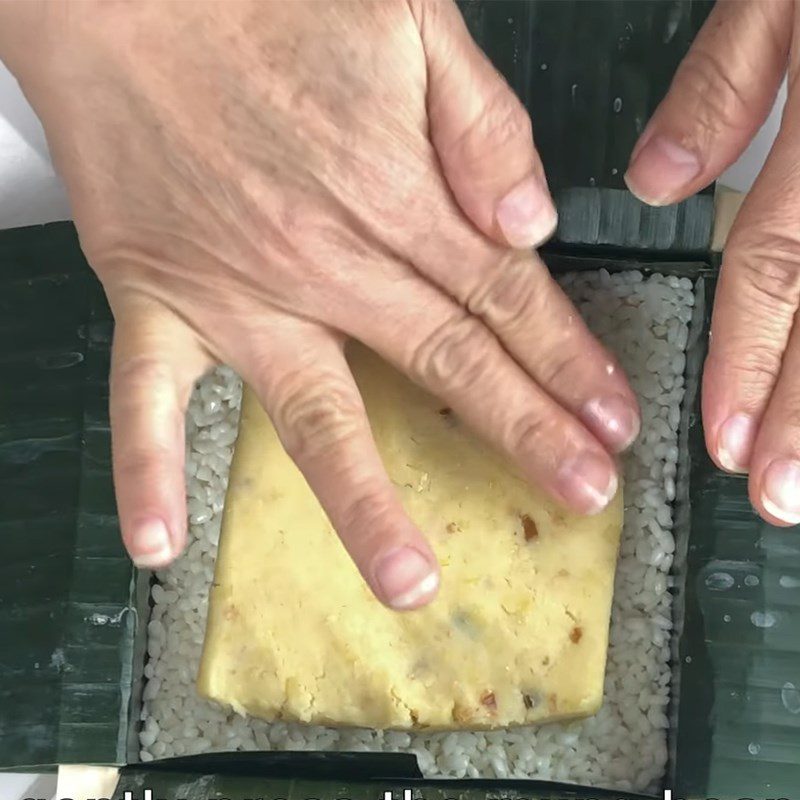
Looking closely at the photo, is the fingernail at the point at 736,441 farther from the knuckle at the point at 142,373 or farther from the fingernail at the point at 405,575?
the knuckle at the point at 142,373

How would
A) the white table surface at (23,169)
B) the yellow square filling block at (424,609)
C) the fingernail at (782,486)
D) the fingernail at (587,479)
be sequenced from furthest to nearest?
1. the white table surface at (23,169)
2. the yellow square filling block at (424,609)
3. the fingernail at (587,479)
4. the fingernail at (782,486)

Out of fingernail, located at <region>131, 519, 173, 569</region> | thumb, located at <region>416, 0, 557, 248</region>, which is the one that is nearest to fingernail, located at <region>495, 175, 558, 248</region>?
thumb, located at <region>416, 0, 557, 248</region>

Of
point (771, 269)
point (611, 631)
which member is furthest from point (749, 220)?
point (611, 631)

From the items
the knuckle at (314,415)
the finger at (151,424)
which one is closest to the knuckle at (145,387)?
the finger at (151,424)

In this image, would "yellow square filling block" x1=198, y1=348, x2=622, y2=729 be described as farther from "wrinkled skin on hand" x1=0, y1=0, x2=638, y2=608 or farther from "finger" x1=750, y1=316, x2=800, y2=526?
"finger" x1=750, y1=316, x2=800, y2=526

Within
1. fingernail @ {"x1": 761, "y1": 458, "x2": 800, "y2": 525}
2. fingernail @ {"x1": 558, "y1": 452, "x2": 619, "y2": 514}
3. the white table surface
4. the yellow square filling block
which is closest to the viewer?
fingernail @ {"x1": 761, "y1": 458, "x2": 800, "y2": 525}

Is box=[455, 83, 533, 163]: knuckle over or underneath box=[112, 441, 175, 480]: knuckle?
over

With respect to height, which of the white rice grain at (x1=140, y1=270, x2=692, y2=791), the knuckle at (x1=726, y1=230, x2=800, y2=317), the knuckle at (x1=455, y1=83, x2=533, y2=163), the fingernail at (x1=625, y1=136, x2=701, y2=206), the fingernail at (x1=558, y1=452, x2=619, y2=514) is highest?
the knuckle at (x1=455, y1=83, x2=533, y2=163)
